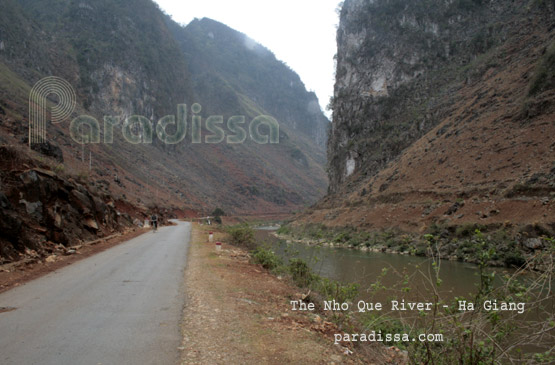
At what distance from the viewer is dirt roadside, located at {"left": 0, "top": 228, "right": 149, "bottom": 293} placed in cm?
870

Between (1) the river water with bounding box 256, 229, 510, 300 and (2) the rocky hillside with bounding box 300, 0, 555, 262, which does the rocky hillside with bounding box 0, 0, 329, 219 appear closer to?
(1) the river water with bounding box 256, 229, 510, 300

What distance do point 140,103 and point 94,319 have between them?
83.0m

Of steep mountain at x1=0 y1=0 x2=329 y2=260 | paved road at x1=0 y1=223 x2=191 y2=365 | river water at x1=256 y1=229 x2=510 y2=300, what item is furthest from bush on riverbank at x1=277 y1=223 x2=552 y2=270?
steep mountain at x1=0 y1=0 x2=329 y2=260

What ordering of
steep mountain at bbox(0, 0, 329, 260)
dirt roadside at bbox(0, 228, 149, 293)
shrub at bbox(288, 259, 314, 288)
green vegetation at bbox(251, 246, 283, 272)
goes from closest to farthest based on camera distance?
dirt roadside at bbox(0, 228, 149, 293)
shrub at bbox(288, 259, 314, 288)
green vegetation at bbox(251, 246, 283, 272)
steep mountain at bbox(0, 0, 329, 260)

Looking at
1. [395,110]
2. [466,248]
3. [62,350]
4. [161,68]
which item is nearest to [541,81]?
[466,248]

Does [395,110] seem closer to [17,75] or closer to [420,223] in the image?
[420,223]

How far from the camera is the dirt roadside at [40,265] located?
8695mm

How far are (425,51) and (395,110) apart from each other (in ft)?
32.3

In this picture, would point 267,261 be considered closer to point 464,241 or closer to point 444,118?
point 464,241

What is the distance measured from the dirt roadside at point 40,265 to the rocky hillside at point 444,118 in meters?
20.0

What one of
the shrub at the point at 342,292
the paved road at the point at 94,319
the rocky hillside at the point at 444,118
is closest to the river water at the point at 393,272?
the shrub at the point at 342,292

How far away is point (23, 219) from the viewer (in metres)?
12.0

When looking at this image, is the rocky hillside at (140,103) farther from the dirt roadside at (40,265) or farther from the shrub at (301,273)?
the shrub at (301,273)

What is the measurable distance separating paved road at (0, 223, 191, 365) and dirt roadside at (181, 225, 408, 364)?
0.30m
